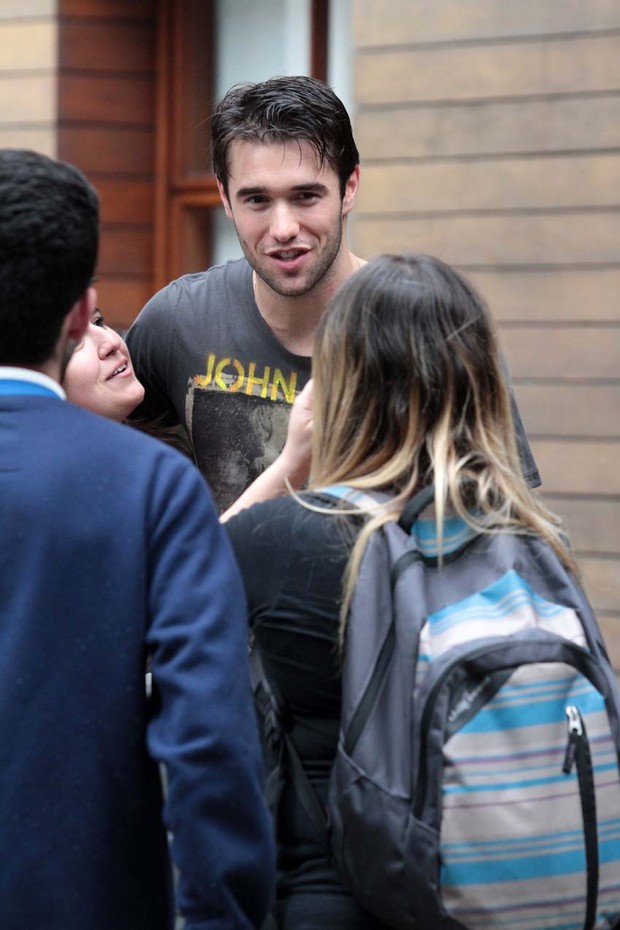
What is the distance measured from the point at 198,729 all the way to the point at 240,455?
135cm

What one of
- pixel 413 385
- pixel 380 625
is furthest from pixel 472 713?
pixel 413 385

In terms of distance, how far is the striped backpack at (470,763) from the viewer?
200 cm

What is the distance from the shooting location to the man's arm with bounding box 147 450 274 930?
1.94 meters

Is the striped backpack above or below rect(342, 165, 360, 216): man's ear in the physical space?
below

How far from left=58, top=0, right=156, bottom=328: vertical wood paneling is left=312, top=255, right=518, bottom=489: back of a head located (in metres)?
4.81

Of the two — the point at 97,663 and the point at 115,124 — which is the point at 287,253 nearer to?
the point at 97,663

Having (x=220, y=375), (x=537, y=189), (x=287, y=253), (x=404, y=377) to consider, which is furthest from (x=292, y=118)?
(x=537, y=189)

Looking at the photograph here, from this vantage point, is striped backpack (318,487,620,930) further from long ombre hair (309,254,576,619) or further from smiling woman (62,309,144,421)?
smiling woman (62,309,144,421)

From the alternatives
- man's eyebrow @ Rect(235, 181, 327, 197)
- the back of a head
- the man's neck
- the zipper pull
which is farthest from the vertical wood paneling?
the zipper pull

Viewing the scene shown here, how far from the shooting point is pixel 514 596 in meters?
2.11

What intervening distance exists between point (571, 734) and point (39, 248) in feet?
2.99

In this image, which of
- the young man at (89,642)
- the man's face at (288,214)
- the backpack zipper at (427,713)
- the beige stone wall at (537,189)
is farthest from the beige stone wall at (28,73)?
the backpack zipper at (427,713)

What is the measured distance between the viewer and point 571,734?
2.04m

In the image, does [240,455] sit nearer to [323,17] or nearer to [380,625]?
[380,625]
